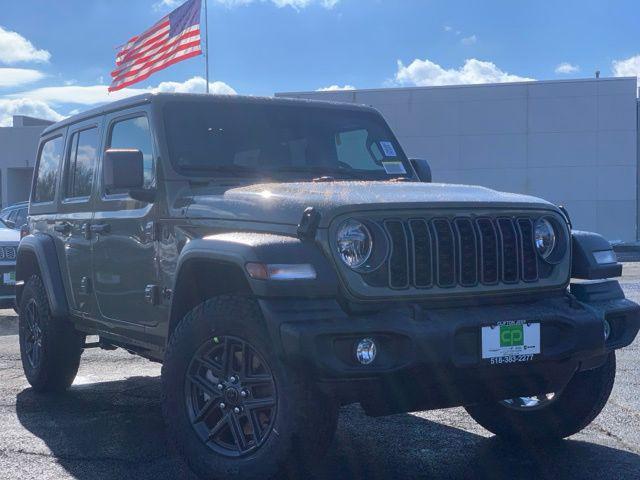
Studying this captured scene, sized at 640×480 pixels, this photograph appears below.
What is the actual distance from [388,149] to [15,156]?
4254 cm

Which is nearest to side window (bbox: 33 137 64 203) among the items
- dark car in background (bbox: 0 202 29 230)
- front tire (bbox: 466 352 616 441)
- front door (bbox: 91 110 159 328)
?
front door (bbox: 91 110 159 328)

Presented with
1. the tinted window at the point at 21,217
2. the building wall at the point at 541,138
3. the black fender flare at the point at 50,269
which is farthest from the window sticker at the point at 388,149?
the building wall at the point at 541,138

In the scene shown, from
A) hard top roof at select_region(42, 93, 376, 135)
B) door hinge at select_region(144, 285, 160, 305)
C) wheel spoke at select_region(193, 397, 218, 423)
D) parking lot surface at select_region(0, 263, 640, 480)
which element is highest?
hard top roof at select_region(42, 93, 376, 135)

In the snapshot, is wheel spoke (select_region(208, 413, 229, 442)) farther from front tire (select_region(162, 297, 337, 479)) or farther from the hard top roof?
the hard top roof

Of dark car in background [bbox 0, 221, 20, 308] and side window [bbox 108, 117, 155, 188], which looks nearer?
side window [bbox 108, 117, 155, 188]

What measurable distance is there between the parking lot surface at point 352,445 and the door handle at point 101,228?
1252 millimetres

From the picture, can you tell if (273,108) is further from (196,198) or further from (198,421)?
(198,421)

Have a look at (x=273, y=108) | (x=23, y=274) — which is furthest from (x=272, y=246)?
(x=23, y=274)

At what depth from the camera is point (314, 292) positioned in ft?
12.6

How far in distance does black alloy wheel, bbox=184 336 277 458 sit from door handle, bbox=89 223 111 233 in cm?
158

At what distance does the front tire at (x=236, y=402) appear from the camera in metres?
3.83

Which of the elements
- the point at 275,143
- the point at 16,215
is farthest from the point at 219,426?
the point at 16,215

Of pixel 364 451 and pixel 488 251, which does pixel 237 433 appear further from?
pixel 488 251

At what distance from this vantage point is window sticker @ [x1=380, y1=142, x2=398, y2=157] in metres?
6.02
